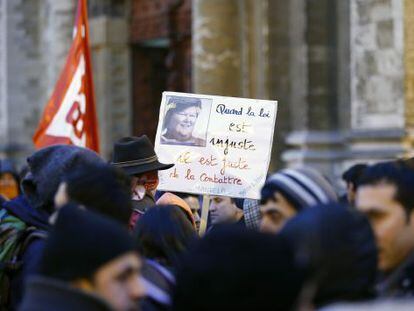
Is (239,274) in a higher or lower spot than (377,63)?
lower

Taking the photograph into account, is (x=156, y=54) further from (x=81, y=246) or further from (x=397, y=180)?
(x=81, y=246)

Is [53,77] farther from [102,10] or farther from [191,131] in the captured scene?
[191,131]

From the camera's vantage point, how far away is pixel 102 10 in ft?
62.0

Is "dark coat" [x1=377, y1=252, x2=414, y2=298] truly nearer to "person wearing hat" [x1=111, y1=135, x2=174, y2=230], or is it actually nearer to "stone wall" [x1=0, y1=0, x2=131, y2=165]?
"person wearing hat" [x1=111, y1=135, x2=174, y2=230]

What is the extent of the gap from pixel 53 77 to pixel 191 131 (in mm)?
13211

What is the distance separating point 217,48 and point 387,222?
10.8 m

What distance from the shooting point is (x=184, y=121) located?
721 centimetres

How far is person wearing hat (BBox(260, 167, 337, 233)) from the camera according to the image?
4.29m

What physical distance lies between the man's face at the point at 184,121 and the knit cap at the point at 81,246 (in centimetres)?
366

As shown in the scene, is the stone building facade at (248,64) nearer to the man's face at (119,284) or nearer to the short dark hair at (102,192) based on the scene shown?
the short dark hair at (102,192)

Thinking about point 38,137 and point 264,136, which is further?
point 38,137

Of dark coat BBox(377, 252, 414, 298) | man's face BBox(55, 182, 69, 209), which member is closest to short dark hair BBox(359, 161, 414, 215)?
dark coat BBox(377, 252, 414, 298)

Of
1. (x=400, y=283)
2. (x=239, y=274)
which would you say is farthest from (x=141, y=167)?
(x=239, y=274)

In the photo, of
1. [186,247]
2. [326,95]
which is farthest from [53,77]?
[186,247]
